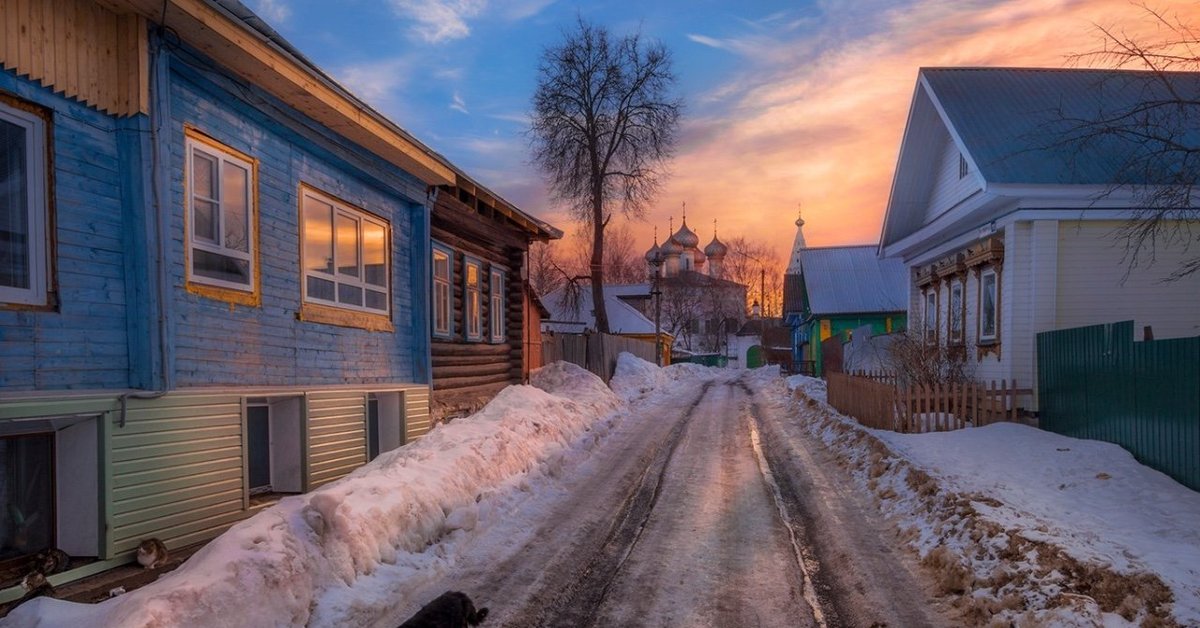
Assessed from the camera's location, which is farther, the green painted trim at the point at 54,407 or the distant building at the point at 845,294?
the distant building at the point at 845,294

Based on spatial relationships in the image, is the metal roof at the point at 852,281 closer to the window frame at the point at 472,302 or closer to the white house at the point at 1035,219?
the white house at the point at 1035,219

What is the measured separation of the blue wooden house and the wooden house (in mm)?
3686

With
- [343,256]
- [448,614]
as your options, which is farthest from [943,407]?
[448,614]

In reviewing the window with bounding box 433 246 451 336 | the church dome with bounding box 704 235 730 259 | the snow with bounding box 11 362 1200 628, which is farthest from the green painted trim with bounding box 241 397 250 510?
the church dome with bounding box 704 235 730 259

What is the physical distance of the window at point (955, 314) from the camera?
55.7 ft

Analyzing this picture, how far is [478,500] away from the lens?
8156 millimetres

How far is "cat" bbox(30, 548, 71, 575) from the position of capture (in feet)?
16.8

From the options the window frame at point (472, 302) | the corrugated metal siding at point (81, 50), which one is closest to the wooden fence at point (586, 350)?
the window frame at point (472, 302)

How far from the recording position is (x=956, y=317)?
56.9 ft

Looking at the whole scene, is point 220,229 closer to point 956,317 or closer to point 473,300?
point 473,300

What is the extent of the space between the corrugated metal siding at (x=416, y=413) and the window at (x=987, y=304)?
439 inches

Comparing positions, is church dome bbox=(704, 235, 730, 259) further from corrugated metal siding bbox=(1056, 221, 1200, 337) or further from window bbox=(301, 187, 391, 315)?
window bbox=(301, 187, 391, 315)

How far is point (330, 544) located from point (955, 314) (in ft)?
52.1

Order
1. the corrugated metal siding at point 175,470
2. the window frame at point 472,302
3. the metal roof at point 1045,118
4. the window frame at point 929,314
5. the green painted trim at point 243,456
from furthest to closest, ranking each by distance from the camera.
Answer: the window frame at point 929,314 < the window frame at point 472,302 < the metal roof at point 1045,118 < the green painted trim at point 243,456 < the corrugated metal siding at point 175,470
